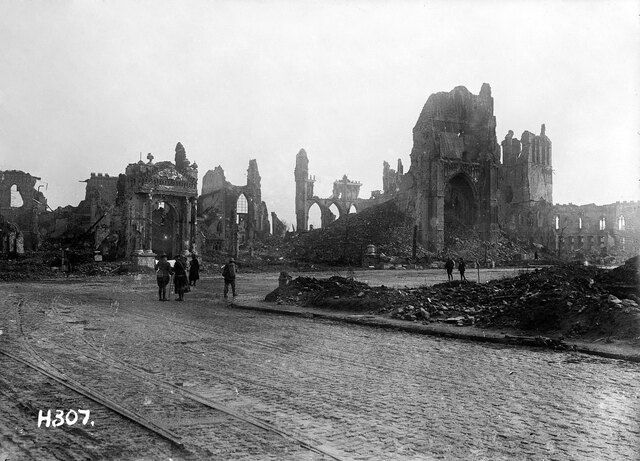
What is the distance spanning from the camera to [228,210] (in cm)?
6825

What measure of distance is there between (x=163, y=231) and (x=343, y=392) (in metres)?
43.0

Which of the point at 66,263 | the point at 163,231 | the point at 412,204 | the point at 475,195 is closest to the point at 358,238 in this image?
the point at 412,204

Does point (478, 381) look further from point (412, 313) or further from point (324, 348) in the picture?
point (412, 313)

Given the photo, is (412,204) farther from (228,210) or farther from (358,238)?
(228,210)

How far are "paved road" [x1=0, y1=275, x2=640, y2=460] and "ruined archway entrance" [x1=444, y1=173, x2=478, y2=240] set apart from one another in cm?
5223

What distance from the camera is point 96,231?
4759 centimetres

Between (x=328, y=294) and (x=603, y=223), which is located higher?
(x=603, y=223)

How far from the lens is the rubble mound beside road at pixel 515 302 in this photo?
33.6 feet

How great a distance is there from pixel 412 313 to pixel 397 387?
23.0 ft

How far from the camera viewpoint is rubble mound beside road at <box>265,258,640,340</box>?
403 inches

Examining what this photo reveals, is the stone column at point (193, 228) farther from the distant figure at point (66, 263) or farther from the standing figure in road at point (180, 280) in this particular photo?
the standing figure in road at point (180, 280)

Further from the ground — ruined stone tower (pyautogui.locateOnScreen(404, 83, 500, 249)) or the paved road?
ruined stone tower (pyautogui.locateOnScreen(404, 83, 500, 249))

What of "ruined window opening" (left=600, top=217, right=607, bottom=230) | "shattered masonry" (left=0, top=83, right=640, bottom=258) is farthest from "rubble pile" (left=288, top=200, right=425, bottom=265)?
"ruined window opening" (left=600, top=217, right=607, bottom=230)

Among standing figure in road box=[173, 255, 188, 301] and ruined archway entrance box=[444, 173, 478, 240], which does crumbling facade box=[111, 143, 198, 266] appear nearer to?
standing figure in road box=[173, 255, 188, 301]
